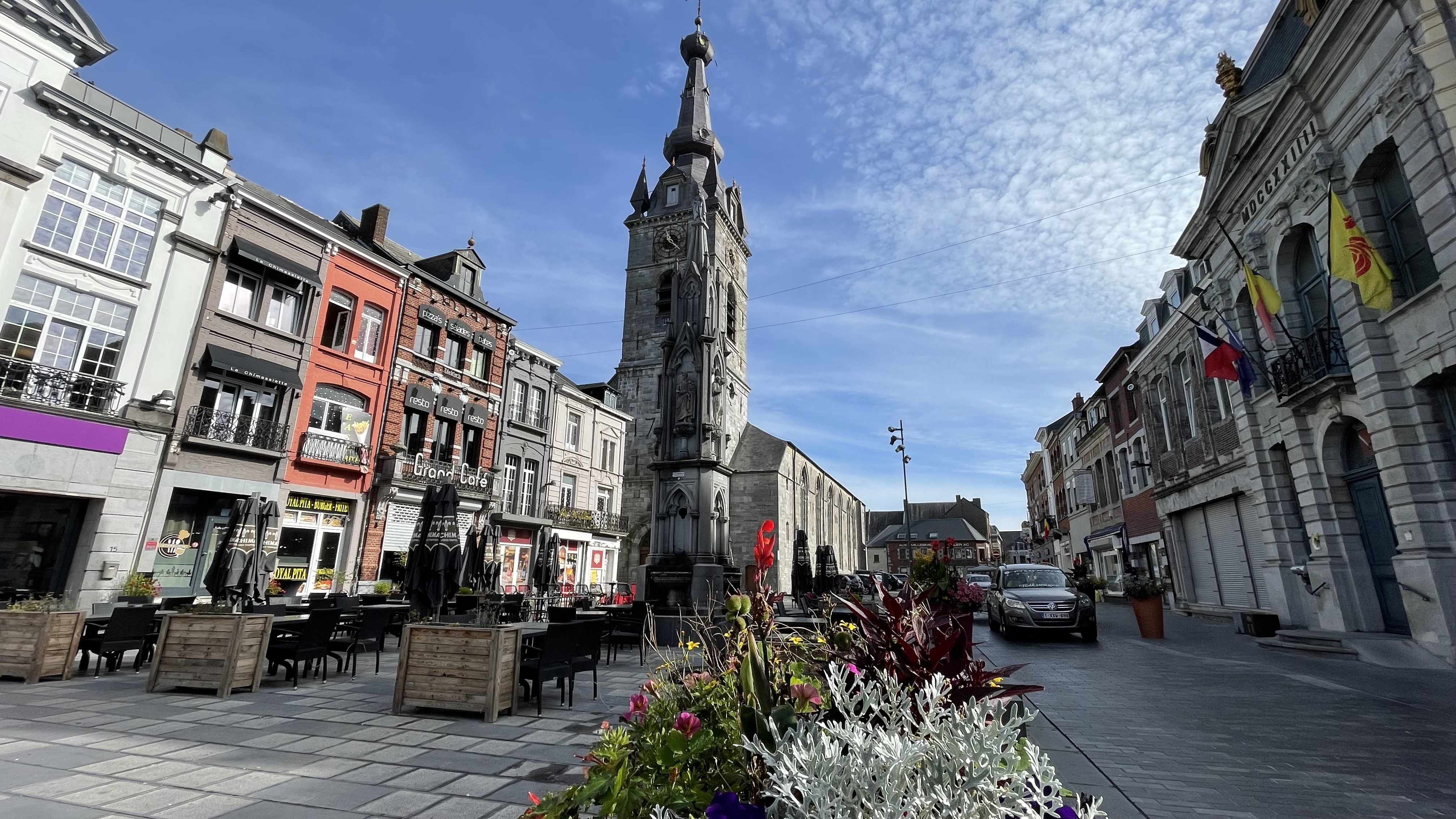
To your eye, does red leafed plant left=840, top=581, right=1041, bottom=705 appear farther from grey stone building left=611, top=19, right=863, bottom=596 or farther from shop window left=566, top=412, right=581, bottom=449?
shop window left=566, top=412, right=581, bottom=449

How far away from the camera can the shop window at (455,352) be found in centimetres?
2227

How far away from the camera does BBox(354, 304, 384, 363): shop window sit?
1906cm

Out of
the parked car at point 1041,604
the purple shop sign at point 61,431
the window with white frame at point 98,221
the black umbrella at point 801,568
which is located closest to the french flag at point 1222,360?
the parked car at point 1041,604

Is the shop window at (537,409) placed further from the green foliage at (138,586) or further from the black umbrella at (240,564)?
the black umbrella at (240,564)

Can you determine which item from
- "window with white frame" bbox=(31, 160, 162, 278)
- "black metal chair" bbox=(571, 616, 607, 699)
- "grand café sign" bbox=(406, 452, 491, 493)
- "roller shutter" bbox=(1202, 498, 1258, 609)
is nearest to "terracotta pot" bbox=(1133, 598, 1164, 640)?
"roller shutter" bbox=(1202, 498, 1258, 609)

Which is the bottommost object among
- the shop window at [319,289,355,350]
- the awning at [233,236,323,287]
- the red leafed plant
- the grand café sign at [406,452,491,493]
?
the red leafed plant

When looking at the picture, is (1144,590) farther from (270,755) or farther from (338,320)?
(338,320)

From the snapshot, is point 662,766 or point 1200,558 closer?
point 662,766

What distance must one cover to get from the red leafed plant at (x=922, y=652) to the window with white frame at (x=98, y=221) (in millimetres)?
19110

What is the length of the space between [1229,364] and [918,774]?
1538cm

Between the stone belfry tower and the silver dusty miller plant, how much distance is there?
408 inches

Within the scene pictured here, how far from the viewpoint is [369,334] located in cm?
1953

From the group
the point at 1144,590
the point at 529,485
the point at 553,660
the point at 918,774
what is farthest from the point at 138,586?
the point at 1144,590

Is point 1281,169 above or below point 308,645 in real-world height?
above
